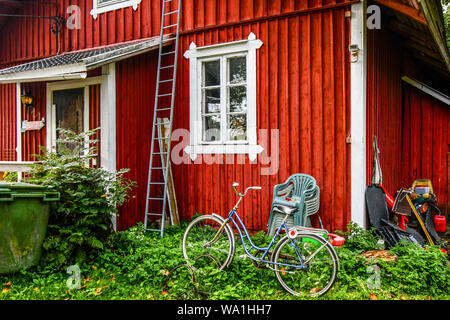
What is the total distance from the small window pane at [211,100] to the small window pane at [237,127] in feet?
1.13

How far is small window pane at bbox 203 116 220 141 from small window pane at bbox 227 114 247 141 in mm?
241

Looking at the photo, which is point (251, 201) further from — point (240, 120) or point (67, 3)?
point (67, 3)

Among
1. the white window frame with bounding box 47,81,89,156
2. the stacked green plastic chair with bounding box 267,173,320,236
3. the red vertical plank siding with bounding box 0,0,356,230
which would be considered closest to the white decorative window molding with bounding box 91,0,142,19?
the red vertical plank siding with bounding box 0,0,356,230

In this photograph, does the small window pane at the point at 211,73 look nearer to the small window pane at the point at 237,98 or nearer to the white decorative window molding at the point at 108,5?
the small window pane at the point at 237,98

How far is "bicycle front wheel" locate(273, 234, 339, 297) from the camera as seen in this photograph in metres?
3.65

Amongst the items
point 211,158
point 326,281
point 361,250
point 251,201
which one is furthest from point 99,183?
point 361,250

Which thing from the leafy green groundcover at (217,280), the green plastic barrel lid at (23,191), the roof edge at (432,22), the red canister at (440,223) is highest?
the roof edge at (432,22)

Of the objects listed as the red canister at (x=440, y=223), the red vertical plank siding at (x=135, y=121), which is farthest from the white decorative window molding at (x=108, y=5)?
the red canister at (x=440, y=223)

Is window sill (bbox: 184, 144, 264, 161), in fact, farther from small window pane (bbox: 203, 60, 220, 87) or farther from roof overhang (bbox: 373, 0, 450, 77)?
roof overhang (bbox: 373, 0, 450, 77)

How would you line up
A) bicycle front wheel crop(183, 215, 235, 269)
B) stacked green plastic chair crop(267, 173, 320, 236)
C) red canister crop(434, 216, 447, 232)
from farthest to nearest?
red canister crop(434, 216, 447, 232)
stacked green plastic chair crop(267, 173, 320, 236)
bicycle front wheel crop(183, 215, 235, 269)

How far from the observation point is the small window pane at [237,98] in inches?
242

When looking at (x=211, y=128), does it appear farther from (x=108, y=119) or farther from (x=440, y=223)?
(x=440, y=223)

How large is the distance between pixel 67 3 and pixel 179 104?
4.31 meters

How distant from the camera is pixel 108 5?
7777mm
